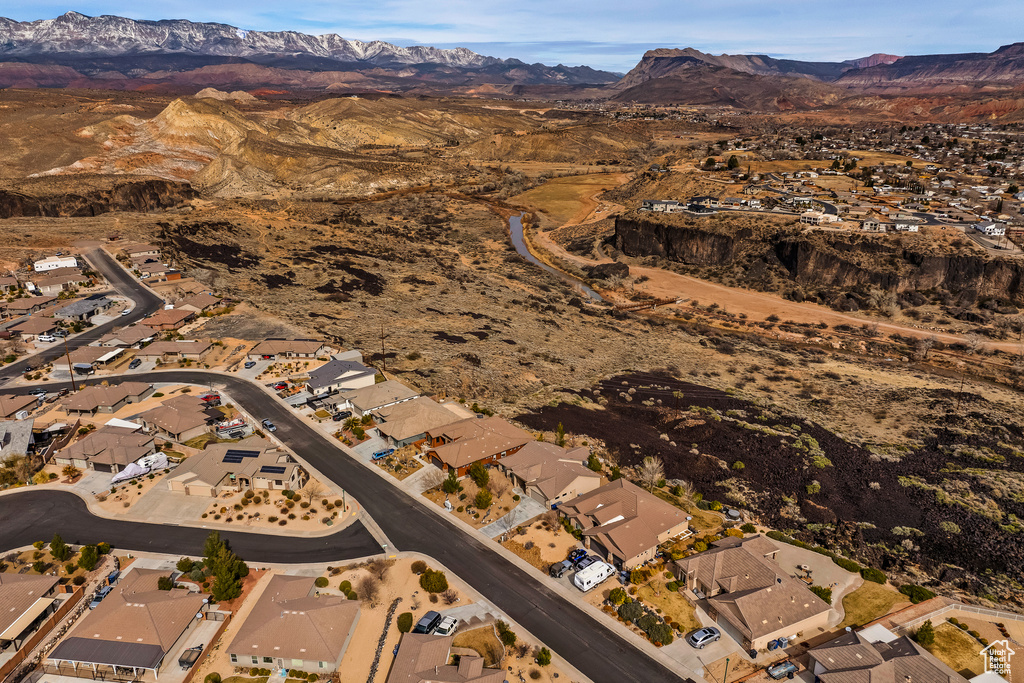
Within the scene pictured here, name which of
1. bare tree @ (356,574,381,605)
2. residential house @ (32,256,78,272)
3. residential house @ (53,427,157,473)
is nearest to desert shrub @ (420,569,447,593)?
bare tree @ (356,574,381,605)

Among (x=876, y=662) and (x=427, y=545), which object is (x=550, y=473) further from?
(x=876, y=662)

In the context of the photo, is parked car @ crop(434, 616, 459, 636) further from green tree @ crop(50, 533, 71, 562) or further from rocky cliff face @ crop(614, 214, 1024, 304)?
rocky cliff face @ crop(614, 214, 1024, 304)

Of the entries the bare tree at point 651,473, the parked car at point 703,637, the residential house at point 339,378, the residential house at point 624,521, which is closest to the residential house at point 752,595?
the parked car at point 703,637

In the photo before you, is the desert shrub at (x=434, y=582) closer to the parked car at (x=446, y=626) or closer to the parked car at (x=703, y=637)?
the parked car at (x=446, y=626)

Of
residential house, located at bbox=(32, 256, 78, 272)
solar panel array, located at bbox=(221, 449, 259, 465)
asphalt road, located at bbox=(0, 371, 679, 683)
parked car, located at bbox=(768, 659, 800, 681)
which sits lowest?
asphalt road, located at bbox=(0, 371, 679, 683)

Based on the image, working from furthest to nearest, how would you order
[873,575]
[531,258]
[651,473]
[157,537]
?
[531,258] < [651,473] < [157,537] < [873,575]

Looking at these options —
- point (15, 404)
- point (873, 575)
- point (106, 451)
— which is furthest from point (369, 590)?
point (15, 404)
